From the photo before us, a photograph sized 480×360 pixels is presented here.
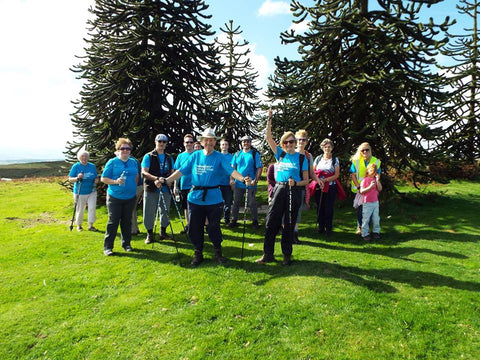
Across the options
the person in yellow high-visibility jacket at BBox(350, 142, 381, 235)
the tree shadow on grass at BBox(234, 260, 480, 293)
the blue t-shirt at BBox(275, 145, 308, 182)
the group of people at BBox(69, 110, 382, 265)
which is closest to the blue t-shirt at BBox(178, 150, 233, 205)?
the group of people at BBox(69, 110, 382, 265)

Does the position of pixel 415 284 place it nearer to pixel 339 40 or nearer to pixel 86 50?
pixel 339 40

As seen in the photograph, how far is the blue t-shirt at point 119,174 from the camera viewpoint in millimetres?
6453

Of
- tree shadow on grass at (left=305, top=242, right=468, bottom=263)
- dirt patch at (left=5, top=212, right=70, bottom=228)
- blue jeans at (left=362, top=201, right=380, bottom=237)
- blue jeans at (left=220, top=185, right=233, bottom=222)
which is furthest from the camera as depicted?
dirt patch at (left=5, top=212, right=70, bottom=228)

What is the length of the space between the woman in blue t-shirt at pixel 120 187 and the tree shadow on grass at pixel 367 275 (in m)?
2.79

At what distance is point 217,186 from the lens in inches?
222

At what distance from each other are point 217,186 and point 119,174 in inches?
93.2

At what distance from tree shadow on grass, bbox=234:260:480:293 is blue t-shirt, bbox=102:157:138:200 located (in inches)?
111

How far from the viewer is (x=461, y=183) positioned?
15.5 meters

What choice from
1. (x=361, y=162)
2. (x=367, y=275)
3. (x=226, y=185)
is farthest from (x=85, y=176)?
(x=367, y=275)

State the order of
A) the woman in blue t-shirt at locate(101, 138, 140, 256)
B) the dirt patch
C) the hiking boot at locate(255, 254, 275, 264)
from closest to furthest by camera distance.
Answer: the hiking boot at locate(255, 254, 275, 264) < the woman in blue t-shirt at locate(101, 138, 140, 256) < the dirt patch

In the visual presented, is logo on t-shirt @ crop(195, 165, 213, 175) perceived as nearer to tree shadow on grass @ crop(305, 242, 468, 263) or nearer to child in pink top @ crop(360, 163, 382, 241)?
tree shadow on grass @ crop(305, 242, 468, 263)

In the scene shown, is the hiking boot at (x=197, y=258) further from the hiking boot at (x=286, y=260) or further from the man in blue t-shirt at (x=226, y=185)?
the man in blue t-shirt at (x=226, y=185)

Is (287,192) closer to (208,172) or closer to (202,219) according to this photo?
(208,172)

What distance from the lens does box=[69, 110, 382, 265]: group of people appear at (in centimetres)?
559
